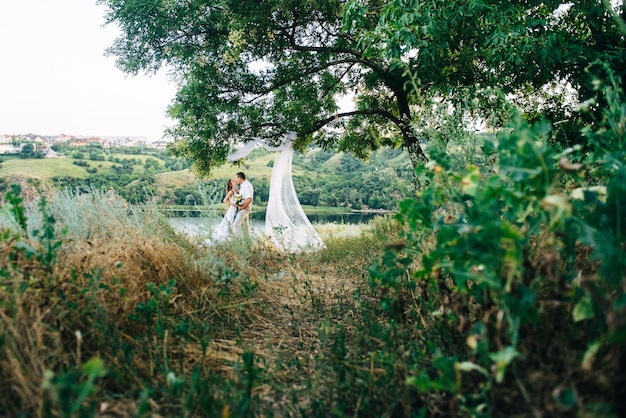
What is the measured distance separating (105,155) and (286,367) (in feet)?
106

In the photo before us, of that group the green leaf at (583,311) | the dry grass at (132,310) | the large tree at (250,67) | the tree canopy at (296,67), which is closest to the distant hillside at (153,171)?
the tree canopy at (296,67)

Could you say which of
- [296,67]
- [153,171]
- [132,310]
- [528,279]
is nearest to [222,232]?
[132,310]

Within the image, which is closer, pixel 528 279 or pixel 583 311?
pixel 583 311

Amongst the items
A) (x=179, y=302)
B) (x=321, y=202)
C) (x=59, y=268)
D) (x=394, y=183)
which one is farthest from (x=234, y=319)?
(x=321, y=202)

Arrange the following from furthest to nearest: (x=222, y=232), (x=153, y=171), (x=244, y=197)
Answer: (x=153, y=171)
(x=244, y=197)
(x=222, y=232)

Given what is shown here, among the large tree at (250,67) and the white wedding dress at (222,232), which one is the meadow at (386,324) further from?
the large tree at (250,67)

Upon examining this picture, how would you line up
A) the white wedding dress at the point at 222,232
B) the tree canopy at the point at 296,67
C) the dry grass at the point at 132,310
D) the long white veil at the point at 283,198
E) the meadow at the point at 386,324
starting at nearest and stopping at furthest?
the meadow at the point at 386,324 < the dry grass at the point at 132,310 < the white wedding dress at the point at 222,232 < the tree canopy at the point at 296,67 < the long white veil at the point at 283,198

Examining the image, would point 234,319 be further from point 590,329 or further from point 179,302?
point 590,329

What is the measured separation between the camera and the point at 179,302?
313cm

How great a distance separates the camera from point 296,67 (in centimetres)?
1020

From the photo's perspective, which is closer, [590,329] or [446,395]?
[590,329]

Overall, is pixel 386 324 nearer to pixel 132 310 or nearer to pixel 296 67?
pixel 132 310

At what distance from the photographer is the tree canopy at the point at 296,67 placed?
697 centimetres

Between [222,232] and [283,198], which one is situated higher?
[283,198]
